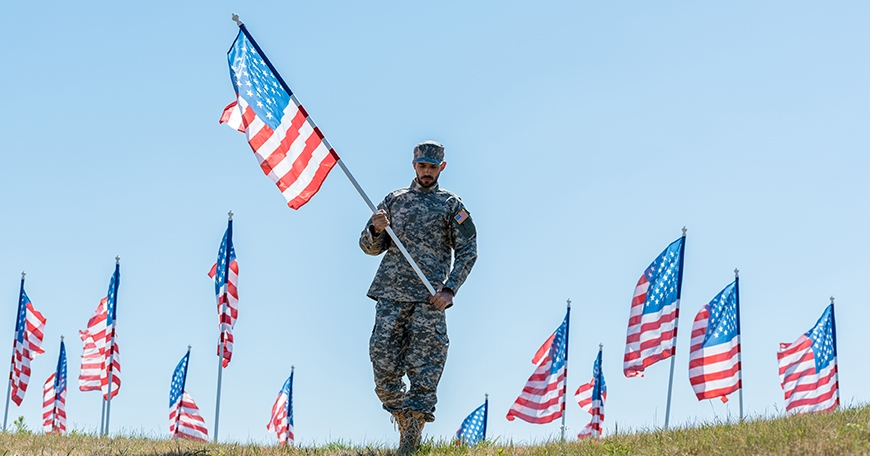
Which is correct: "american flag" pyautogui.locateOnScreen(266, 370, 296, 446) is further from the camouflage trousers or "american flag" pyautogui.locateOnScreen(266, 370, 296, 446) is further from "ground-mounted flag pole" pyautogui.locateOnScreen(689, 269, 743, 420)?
the camouflage trousers

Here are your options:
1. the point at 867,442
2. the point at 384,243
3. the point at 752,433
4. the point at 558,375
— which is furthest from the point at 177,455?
the point at 558,375

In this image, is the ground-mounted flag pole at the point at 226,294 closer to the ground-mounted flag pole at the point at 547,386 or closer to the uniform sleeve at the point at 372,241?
the ground-mounted flag pole at the point at 547,386

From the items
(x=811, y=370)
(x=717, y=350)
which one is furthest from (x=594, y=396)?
(x=717, y=350)

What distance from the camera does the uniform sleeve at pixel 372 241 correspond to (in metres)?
8.23

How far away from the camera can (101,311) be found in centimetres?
2445

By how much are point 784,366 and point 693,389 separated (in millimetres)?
4031

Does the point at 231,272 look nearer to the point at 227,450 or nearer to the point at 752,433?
the point at 227,450

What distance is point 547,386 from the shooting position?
25766mm

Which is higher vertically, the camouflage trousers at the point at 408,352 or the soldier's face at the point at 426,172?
the soldier's face at the point at 426,172

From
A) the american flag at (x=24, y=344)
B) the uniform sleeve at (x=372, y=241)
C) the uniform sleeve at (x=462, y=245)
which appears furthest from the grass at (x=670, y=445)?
the american flag at (x=24, y=344)

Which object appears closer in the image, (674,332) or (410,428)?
(410,428)

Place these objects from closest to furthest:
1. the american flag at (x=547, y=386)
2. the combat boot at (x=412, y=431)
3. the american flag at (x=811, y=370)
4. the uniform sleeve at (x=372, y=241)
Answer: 1. the combat boot at (x=412, y=431)
2. the uniform sleeve at (x=372, y=241)
3. the american flag at (x=811, y=370)
4. the american flag at (x=547, y=386)

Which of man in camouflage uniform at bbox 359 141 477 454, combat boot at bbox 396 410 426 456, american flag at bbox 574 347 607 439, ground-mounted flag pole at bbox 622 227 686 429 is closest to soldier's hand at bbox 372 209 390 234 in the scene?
man in camouflage uniform at bbox 359 141 477 454

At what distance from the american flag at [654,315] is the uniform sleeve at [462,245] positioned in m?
13.1
